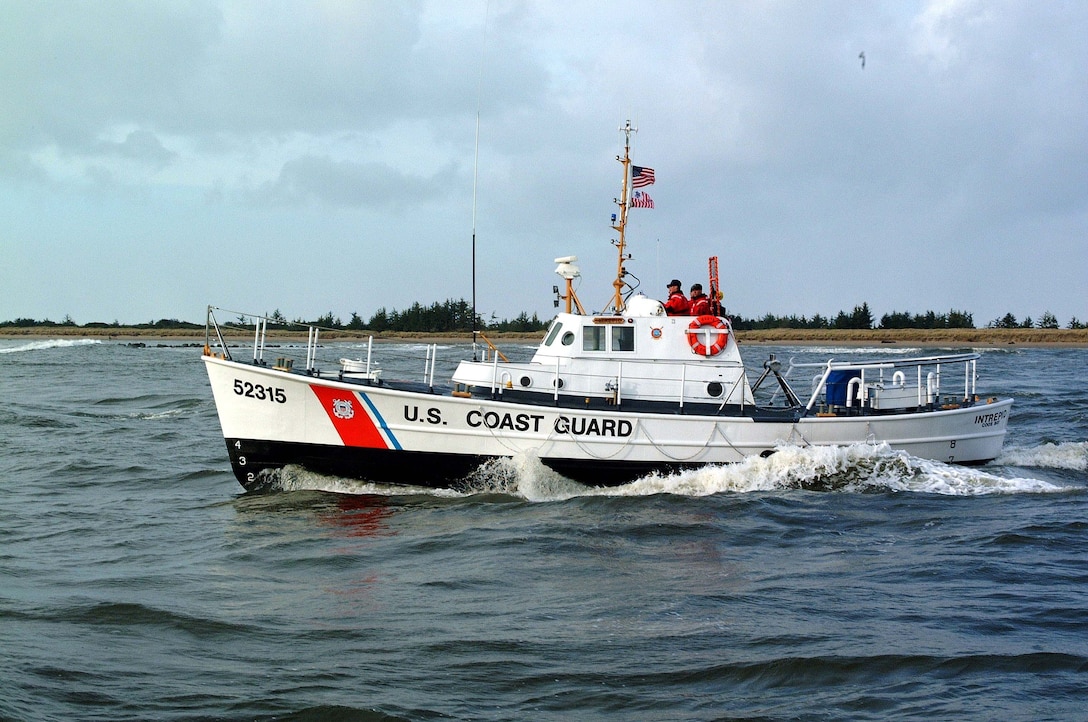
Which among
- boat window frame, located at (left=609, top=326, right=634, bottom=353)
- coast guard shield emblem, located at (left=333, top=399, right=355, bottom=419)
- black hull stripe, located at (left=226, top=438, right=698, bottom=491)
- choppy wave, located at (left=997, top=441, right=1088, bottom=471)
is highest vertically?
boat window frame, located at (left=609, top=326, right=634, bottom=353)

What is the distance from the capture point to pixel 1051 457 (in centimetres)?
1755

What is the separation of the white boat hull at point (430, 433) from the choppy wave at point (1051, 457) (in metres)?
5.59

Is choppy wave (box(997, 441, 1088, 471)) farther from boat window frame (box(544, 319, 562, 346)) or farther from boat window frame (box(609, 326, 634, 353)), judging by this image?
boat window frame (box(544, 319, 562, 346))

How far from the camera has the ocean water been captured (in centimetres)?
666

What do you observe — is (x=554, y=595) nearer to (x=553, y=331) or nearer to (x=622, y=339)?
(x=622, y=339)

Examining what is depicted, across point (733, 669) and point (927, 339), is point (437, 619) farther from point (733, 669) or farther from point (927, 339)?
point (927, 339)

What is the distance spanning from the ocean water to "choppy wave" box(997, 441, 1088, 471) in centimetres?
29

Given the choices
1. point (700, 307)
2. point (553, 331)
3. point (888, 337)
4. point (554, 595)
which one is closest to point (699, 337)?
point (700, 307)

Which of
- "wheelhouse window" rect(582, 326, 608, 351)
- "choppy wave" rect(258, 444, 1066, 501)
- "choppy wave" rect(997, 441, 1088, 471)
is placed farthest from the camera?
"choppy wave" rect(997, 441, 1088, 471)

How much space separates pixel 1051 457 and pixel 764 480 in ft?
22.5

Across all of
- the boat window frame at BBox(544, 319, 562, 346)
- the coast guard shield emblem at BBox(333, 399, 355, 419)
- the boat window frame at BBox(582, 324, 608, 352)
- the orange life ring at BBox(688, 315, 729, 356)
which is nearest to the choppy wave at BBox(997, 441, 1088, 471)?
the orange life ring at BBox(688, 315, 729, 356)

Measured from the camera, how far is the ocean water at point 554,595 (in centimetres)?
666

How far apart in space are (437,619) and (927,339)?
73.1 metres

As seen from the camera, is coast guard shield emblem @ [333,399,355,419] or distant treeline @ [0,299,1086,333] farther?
distant treeline @ [0,299,1086,333]
